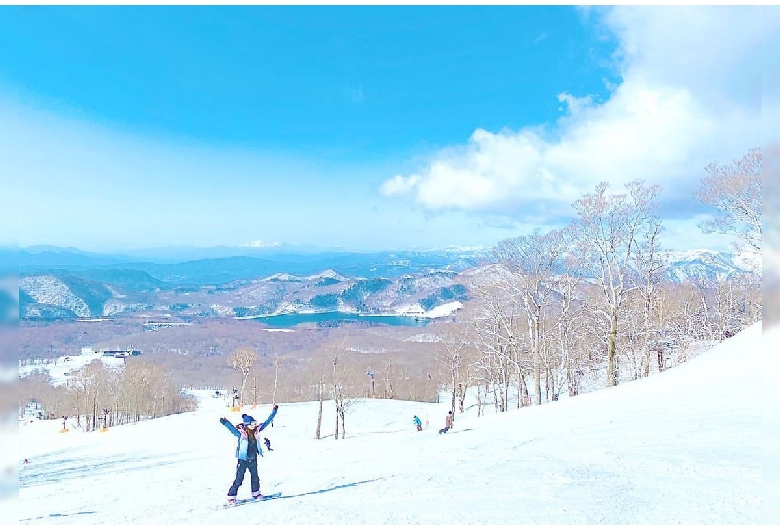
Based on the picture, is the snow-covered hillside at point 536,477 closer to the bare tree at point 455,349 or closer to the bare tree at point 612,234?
the bare tree at point 612,234

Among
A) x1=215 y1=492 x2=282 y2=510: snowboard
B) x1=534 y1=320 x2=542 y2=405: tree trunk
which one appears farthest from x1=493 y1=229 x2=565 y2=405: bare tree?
x1=215 y1=492 x2=282 y2=510: snowboard

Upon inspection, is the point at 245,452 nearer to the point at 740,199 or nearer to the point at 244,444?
the point at 244,444

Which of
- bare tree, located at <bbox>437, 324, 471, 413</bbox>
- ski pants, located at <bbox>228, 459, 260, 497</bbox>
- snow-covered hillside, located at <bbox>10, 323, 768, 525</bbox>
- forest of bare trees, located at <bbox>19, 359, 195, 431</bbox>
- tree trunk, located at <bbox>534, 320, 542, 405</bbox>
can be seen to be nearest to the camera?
snow-covered hillside, located at <bbox>10, 323, 768, 525</bbox>

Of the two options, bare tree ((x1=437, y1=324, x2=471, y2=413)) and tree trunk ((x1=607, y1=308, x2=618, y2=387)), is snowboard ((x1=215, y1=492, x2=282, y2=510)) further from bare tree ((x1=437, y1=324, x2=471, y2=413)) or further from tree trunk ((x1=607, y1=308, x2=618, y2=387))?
bare tree ((x1=437, y1=324, x2=471, y2=413))

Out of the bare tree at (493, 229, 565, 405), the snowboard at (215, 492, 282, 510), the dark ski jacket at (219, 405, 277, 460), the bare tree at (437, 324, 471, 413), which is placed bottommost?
the bare tree at (437, 324, 471, 413)

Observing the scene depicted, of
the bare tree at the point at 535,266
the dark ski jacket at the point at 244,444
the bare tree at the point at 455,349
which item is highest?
the bare tree at the point at 535,266

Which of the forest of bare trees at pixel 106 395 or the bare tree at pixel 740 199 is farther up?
the bare tree at pixel 740 199

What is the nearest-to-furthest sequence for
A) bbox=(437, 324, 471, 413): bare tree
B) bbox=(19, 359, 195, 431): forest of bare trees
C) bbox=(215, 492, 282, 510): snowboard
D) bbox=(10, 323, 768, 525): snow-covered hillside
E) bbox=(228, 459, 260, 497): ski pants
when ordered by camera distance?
bbox=(10, 323, 768, 525): snow-covered hillside → bbox=(215, 492, 282, 510): snowboard → bbox=(228, 459, 260, 497): ski pants → bbox=(437, 324, 471, 413): bare tree → bbox=(19, 359, 195, 431): forest of bare trees

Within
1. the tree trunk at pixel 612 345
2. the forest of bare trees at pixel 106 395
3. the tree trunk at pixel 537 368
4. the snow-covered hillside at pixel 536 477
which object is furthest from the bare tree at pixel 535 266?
the forest of bare trees at pixel 106 395

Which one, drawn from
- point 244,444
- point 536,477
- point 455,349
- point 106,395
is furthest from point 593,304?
point 106,395
